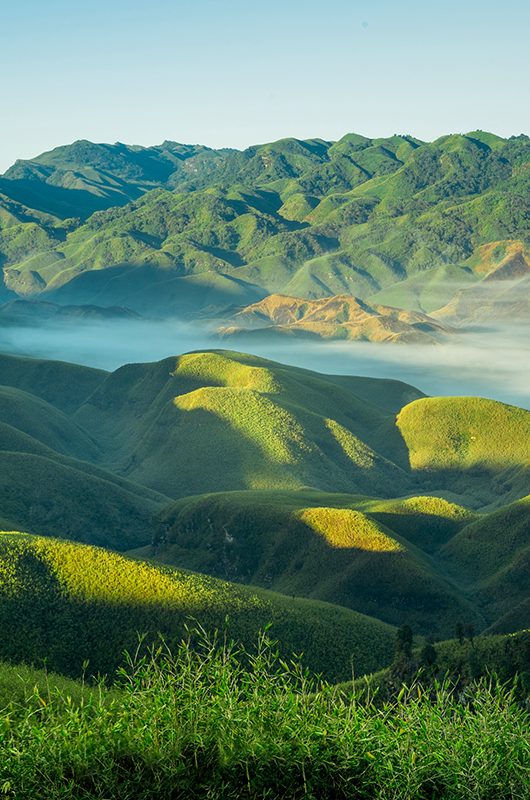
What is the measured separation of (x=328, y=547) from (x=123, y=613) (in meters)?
47.0

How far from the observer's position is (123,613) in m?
73.7

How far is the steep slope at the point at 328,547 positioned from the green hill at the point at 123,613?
23311mm

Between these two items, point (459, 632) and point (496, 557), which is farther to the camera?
point (496, 557)

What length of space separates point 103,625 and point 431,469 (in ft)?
423

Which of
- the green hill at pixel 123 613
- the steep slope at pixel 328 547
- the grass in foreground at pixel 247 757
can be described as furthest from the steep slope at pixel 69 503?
the grass in foreground at pixel 247 757

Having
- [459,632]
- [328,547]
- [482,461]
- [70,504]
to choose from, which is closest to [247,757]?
[459,632]

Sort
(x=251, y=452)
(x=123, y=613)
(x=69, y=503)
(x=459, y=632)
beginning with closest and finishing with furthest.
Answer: (x=459, y=632) < (x=123, y=613) < (x=69, y=503) < (x=251, y=452)

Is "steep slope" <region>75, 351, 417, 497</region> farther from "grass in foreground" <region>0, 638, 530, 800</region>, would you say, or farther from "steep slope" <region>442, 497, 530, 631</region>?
"grass in foreground" <region>0, 638, 530, 800</region>

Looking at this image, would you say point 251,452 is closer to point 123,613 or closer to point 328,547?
point 328,547

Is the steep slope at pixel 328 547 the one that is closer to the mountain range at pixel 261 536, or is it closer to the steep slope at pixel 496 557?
the mountain range at pixel 261 536

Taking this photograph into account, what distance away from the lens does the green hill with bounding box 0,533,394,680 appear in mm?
68562

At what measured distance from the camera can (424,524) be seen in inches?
5157

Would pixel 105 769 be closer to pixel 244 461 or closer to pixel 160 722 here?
pixel 160 722

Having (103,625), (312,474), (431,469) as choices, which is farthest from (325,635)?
(431,469)
